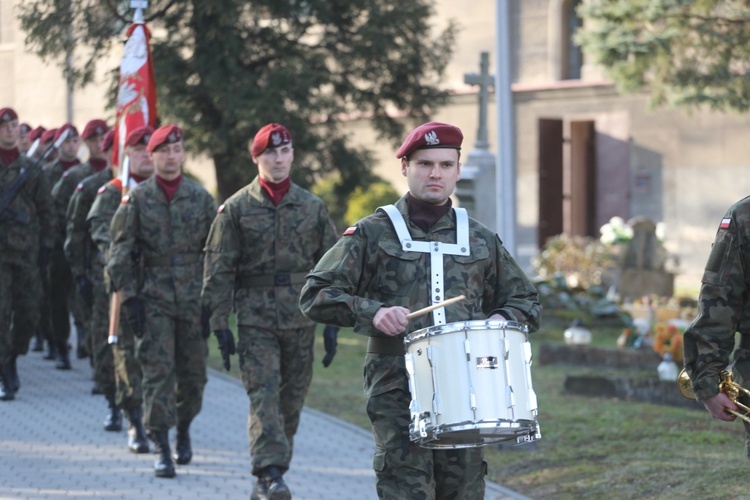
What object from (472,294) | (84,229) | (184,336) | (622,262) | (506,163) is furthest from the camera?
(622,262)

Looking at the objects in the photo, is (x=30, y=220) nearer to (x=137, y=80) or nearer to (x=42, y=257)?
(x=42, y=257)

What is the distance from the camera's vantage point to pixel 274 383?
8266 mm

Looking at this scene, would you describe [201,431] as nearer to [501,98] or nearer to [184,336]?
[184,336]

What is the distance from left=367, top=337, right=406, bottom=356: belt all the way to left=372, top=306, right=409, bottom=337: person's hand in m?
0.28

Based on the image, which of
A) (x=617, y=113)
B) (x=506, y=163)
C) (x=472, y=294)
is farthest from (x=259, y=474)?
(x=617, y=113)

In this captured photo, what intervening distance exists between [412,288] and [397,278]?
8 centimetres

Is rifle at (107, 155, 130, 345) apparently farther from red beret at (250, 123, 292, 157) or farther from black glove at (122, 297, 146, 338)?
red beret at (250, 123, 292, 157)

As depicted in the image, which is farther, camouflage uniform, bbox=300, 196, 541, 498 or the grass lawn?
the grass lawn

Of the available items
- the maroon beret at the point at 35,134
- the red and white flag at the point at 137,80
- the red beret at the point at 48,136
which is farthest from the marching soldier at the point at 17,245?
the maroon beret at the point at 35,134

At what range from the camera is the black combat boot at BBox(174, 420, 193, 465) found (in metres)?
9.69

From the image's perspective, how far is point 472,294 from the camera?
585cm

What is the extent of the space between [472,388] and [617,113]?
25789 mm

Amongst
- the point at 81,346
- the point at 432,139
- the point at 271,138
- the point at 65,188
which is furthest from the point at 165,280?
the point at 81,346

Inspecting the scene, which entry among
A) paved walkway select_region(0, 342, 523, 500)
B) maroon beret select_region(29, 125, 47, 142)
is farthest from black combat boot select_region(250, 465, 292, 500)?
maroon beret select_region(29, 125, 47, 142)
